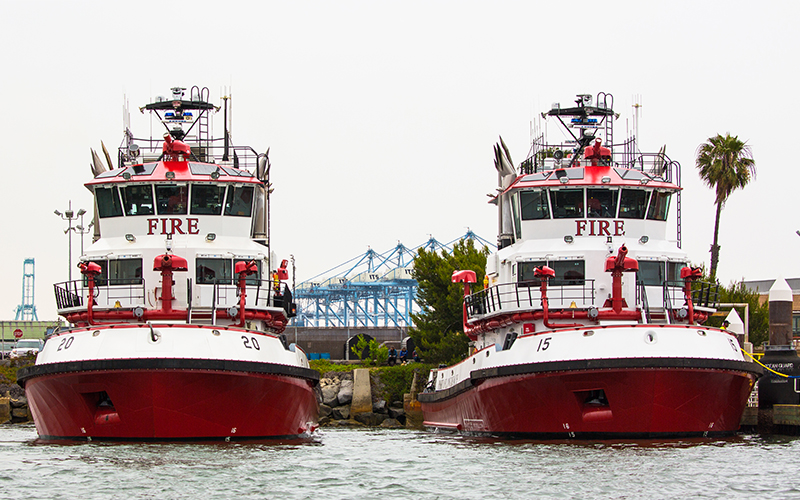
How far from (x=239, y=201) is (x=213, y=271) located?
2348mm

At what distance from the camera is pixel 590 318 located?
28.1m

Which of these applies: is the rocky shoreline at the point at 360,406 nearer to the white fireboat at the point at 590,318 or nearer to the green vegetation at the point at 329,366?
the green vegetation at the point at 329,366

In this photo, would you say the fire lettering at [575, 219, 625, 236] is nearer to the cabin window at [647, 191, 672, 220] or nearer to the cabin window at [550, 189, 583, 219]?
the cabin window at [550, 189, 583, 219]

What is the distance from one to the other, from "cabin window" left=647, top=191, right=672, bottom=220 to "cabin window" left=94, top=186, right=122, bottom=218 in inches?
577

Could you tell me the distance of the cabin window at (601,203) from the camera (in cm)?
3097

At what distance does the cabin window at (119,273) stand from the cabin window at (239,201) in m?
2.93

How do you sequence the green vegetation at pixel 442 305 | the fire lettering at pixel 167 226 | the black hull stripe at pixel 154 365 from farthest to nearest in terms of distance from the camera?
1. the green vegetation at pixel 442 305
2. the fire lettering at pixel 167 226
3. the black hull stripe at pixel 154 365

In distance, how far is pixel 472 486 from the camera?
19453 millimetres

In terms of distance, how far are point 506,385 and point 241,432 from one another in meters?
6.53

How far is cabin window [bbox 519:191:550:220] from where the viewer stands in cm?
3153

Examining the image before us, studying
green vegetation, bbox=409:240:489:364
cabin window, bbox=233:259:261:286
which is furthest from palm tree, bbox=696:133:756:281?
cabin window, bbox=233:259:261:286

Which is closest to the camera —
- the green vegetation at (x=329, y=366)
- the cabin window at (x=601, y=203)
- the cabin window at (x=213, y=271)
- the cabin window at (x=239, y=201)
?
the cabin window at (x=213, y=271)

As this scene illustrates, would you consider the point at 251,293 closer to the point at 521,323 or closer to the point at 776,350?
the point at 521,323

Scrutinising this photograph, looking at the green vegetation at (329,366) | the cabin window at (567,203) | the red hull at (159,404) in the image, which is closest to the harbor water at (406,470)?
Result: the red hull at (159,404)
